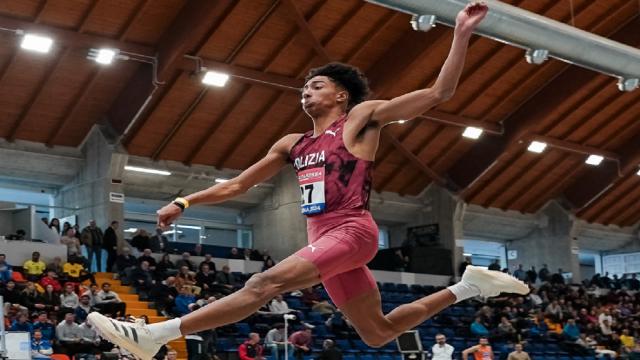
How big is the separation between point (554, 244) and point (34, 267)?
89.2 feet

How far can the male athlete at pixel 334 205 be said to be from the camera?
5.75 metres

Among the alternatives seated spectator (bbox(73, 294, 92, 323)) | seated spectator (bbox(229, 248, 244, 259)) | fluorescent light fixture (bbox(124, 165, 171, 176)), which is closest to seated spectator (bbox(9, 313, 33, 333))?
seated spectator (bbox(73, 294, 92, 323))

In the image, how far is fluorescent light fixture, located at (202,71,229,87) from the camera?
27189mm

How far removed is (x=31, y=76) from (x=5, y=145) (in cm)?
354

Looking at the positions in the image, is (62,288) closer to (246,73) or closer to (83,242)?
(83,242)

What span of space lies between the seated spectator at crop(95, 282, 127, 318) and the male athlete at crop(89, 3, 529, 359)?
14.8m

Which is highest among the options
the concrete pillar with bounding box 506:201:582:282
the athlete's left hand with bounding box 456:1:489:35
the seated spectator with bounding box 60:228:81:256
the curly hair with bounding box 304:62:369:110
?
the concrete pillar with bounding box 506:201:582:282

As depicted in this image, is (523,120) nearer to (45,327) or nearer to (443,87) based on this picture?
(45,327)

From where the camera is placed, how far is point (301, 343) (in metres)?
22.0

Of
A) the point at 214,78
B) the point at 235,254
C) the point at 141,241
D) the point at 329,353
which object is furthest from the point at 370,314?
the point at 235,254

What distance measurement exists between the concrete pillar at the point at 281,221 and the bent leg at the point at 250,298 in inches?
1074

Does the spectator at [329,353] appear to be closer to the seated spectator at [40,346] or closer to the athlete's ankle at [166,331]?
the seated spectator at [40,346]

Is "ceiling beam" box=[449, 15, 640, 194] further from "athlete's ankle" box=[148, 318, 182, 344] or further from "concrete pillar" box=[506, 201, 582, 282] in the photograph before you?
"athlete's ankle" box=[148, 318, 182, 344]

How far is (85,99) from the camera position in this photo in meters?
28.0
